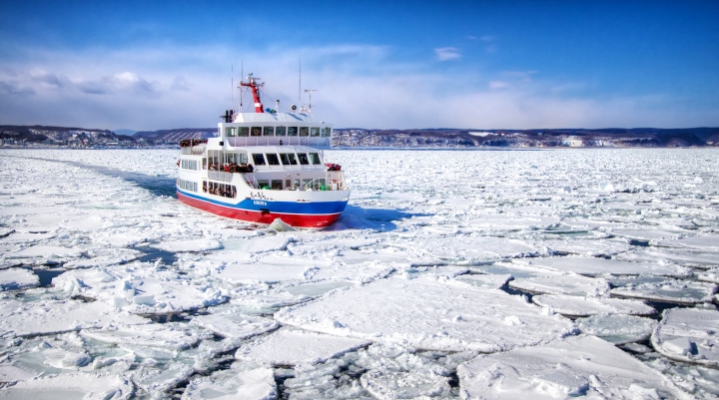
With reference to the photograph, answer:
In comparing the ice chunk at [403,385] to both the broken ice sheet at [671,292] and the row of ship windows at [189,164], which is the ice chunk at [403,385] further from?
the row of ship windows at [189,164]

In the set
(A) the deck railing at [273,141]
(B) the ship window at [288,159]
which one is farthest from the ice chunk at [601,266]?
(A) the deck railing at [273,141]

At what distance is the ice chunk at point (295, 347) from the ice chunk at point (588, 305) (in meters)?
3.84

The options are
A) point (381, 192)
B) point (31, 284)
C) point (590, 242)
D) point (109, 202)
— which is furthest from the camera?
point (381, 192)

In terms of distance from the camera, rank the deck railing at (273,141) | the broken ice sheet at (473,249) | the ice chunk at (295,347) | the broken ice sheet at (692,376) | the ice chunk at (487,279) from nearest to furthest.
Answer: the broken ice sheet at (692,376) → the ice chunk at (295,347) → the ice chunk at (487,279) → the broken ice sheet at (473,249) → the deck railing at (273,141)

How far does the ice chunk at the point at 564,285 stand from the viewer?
1086cm

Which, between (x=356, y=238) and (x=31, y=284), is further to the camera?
(x=356, y=238)

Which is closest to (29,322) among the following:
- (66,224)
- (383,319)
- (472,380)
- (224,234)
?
(383,319)

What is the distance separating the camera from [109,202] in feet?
85.2

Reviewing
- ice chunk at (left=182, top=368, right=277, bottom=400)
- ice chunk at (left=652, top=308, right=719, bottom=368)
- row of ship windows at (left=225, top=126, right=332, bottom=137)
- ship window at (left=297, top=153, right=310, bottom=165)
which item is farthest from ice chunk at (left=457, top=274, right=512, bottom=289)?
row of ship windows at (left=225, top=126, right=332, bottom=137)

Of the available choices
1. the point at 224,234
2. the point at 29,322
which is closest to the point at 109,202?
the point at 224,234

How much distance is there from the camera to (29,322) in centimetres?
883

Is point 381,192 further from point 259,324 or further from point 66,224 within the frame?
point 259,324

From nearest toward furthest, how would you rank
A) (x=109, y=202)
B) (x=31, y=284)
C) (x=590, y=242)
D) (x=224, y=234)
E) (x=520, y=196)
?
1. (x=31, y=284)
2. (x=590, y=242)
3. (x=224, y=234)
4. (x=109, y=202)
5. (x=520, y=196)

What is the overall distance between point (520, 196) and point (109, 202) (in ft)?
66.4
